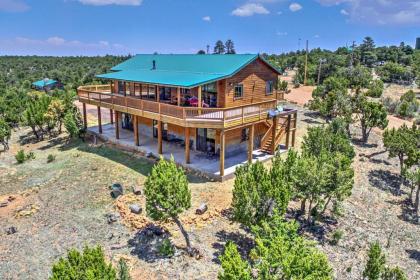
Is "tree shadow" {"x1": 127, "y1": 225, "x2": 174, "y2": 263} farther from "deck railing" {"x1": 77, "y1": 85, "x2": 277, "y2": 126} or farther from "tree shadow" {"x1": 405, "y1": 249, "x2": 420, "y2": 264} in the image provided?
"tree shadow" {"x1": 405, "y1": 249, "x2": 420, "y2": 264}

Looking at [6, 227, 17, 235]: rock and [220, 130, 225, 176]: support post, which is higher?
[220, 130, 225, 176]: support post

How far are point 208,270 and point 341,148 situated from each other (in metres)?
11.4

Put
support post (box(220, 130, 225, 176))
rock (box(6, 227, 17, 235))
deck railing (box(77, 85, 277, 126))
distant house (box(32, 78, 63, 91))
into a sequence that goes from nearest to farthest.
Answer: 1. rock (box(6, 227, 17, 235))
2. deck railing (box(77, 85, 277, 126))
3. support post (box(220, 130, 225, 176))
4. distant house (box(32, 78, 63, 91))

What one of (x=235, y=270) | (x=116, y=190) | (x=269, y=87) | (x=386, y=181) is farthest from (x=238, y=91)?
(x=235, y=270)

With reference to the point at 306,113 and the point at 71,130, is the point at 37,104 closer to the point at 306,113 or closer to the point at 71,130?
the point at 71,130

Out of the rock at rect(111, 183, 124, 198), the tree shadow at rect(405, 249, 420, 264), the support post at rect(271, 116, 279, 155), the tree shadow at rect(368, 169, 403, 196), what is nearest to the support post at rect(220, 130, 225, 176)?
the support post at rect(271, 116, 279, 155)

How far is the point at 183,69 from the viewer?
26156mm

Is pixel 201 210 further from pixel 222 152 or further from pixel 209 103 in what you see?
pixel 209 103

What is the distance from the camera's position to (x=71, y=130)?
29.5 metres

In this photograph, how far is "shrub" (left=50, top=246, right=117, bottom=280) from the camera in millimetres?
9758

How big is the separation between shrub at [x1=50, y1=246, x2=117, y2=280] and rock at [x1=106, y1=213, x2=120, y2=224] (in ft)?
23.7

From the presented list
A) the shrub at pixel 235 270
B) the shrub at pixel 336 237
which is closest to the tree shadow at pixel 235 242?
the shrub at pixel 336 237

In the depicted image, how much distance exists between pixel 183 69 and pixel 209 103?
13.1ft

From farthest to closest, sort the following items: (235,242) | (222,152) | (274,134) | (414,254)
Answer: (274,134)
(222,152)
(414,254)
(235,242)
